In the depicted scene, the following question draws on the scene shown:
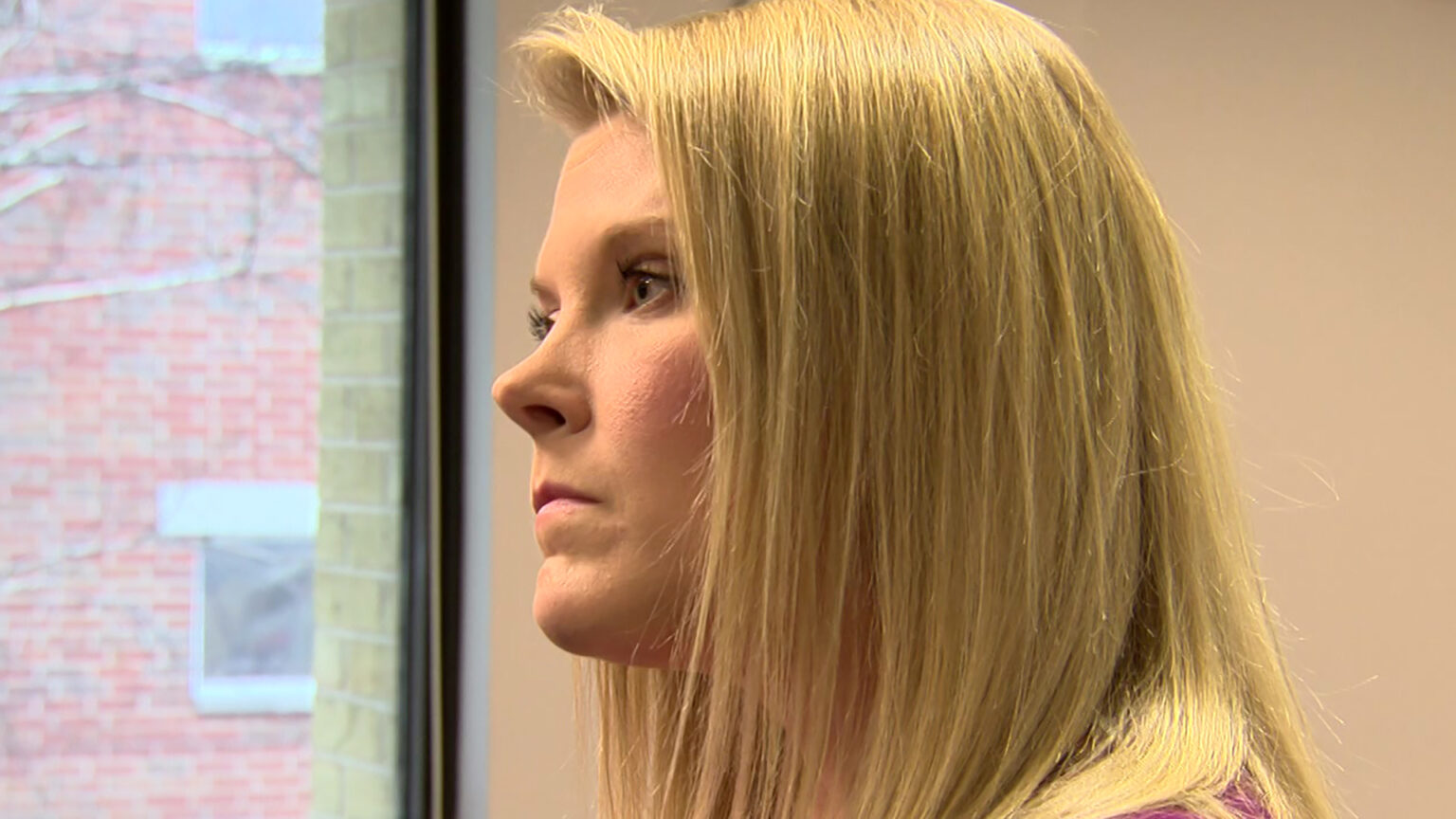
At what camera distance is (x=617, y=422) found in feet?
2.87

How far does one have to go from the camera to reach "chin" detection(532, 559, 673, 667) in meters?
0.88

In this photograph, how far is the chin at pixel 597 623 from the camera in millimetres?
875

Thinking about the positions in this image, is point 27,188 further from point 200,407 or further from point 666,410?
point 666,410

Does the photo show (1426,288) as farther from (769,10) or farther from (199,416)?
(199,416)

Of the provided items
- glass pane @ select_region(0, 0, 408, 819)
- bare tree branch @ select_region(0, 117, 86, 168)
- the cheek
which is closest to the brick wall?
glass pane @ select_region(0, 0, 408, 819)

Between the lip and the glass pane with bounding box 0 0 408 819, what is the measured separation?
106 centimetres

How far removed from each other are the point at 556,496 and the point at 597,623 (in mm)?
83

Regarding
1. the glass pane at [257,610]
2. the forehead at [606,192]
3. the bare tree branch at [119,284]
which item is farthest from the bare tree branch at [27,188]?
the forehead at [606,192]

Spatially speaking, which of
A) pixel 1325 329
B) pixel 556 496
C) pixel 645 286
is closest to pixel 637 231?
pixel 645 286

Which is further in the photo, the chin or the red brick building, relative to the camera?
the red brick building

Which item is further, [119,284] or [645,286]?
[119,284]

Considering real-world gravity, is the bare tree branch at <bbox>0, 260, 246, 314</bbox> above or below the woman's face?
above

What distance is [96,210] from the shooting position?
1809mm

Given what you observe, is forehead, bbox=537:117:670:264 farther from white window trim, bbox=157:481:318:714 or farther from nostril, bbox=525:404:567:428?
white window trim, bbox=157:481:318:714
